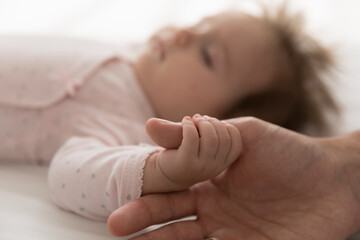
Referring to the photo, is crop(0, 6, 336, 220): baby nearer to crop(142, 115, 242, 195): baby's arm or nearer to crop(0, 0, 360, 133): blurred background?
crop(142, 115, 242, 195): baby's arm

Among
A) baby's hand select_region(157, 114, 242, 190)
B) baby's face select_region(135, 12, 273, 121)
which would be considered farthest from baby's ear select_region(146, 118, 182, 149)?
baby's face select_region(135, 12, 273, 121)

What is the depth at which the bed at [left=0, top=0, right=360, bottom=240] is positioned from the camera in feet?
2.61

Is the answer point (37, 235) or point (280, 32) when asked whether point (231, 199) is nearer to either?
point (37, 235)

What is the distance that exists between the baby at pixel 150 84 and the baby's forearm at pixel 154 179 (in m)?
0.15

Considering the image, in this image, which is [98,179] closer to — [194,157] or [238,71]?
[194,157]

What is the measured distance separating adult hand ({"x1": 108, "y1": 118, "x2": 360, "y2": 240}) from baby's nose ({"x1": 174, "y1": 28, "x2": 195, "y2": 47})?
468 mm

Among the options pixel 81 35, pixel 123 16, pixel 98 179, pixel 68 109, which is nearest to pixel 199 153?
pixel 98 179

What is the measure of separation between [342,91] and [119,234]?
41.2 inches

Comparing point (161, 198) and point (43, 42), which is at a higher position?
point (43, 42)

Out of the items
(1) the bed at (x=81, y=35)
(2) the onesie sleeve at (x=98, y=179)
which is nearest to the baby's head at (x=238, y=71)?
(1) the bed at (x=81, y=35)

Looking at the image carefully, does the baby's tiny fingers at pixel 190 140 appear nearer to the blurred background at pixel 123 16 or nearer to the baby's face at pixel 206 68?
the baby's face at pixel 206 68

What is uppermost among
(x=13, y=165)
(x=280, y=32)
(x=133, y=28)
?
(x=280, y=32)

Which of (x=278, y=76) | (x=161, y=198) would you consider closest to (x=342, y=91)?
(x=278, y=76)

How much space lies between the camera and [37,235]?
0.76 metres
